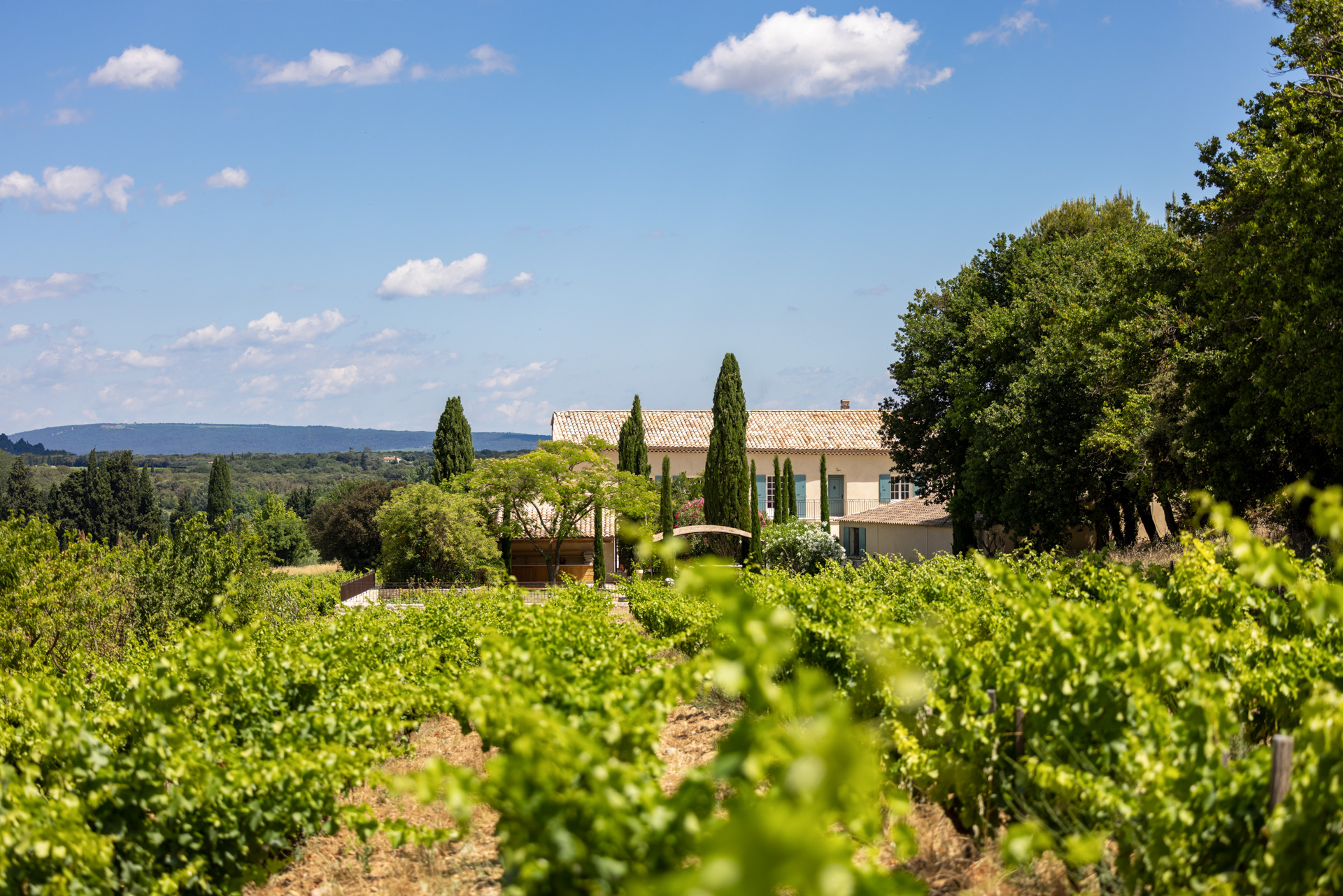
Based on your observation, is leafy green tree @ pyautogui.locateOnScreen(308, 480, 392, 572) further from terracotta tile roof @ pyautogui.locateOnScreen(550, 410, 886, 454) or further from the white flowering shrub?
the white flowering shrub

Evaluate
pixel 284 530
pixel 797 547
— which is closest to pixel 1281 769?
pixel 797 547

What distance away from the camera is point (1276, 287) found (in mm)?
11883

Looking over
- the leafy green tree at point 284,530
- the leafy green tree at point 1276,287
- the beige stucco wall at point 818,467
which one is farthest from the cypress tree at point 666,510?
the leafy green tree at point 284,530

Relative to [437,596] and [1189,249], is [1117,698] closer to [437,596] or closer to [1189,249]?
[437,596]

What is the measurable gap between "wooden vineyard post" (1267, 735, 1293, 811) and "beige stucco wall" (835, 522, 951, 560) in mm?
29153

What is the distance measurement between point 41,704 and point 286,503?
9794 cm

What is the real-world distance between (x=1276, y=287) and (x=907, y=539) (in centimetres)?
2502

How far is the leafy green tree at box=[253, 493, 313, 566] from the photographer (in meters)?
62.7

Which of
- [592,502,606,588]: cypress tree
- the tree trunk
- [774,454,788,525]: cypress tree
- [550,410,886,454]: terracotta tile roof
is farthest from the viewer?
[550,410,886,454]: terracotta tile roof

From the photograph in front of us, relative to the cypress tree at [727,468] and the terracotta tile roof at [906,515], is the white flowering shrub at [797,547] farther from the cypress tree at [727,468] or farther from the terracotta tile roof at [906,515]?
the terracotta tile roof at [906,515]

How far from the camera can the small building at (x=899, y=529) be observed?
112ft

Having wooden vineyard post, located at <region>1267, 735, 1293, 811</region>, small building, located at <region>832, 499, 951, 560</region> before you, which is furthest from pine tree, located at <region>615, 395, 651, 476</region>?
wooden vineyard post, located at <region>1267, 735, 1293, 811</region>

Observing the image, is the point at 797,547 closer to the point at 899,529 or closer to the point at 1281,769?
the point at 899,529

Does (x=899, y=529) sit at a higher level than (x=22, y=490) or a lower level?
lower
